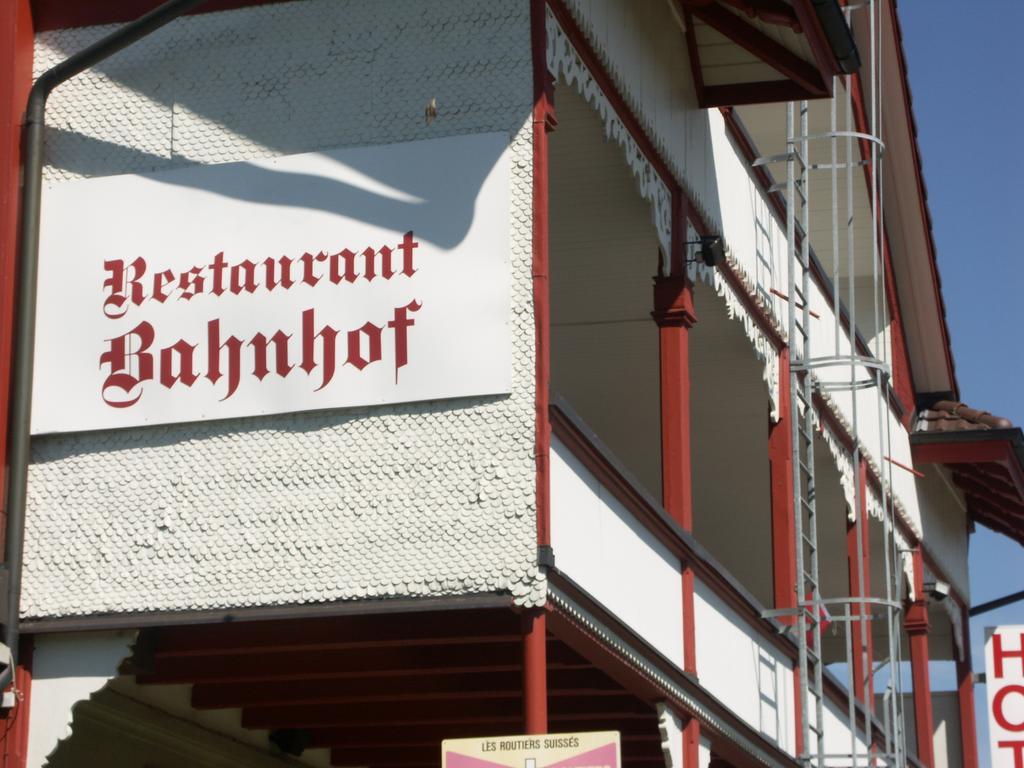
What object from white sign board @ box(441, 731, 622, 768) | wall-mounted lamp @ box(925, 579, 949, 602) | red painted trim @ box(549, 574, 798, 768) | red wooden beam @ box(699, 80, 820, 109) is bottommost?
white sign board @ box(441, 731, 622, 768)

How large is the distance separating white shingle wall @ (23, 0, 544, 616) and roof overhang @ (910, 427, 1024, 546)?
506 inches

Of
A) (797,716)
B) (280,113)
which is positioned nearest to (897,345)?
(797,716)

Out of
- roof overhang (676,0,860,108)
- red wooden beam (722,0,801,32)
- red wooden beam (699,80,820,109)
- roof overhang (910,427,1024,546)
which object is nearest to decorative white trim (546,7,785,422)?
red wooden beam (699,80,820,109)

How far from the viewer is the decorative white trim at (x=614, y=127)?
1117 cm

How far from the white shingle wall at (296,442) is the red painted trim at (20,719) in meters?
0.25

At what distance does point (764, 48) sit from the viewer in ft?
46.2

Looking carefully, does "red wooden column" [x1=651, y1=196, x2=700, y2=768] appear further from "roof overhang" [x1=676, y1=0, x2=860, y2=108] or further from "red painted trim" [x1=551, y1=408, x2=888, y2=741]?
"roof overhang" [x1=676, y1=0, x2=860, y2=108]

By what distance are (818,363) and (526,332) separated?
217 inches

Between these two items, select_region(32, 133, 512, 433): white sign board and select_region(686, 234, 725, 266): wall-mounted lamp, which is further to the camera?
select_region(686, 234, 725, 266): wall-mounted lamp

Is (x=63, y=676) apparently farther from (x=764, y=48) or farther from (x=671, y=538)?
(x=764, y=48)

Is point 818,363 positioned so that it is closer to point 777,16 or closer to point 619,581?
point 777,16

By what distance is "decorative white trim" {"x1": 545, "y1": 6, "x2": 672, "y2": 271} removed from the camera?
1117cm

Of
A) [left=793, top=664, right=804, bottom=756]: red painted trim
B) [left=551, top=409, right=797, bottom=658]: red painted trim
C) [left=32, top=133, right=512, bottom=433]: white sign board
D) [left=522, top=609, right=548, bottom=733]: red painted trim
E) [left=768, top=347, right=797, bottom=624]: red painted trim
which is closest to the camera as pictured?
[left=522, top=609, right=548, bottom=733]: red painted trim

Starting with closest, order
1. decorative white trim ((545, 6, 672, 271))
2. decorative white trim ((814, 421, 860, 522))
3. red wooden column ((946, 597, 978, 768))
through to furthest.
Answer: decorative white trim ((545, 6, 672, 271))
decorative white trim ((814, 421, 860, 522))
red wooden column ((946, 597, 978, 768))
